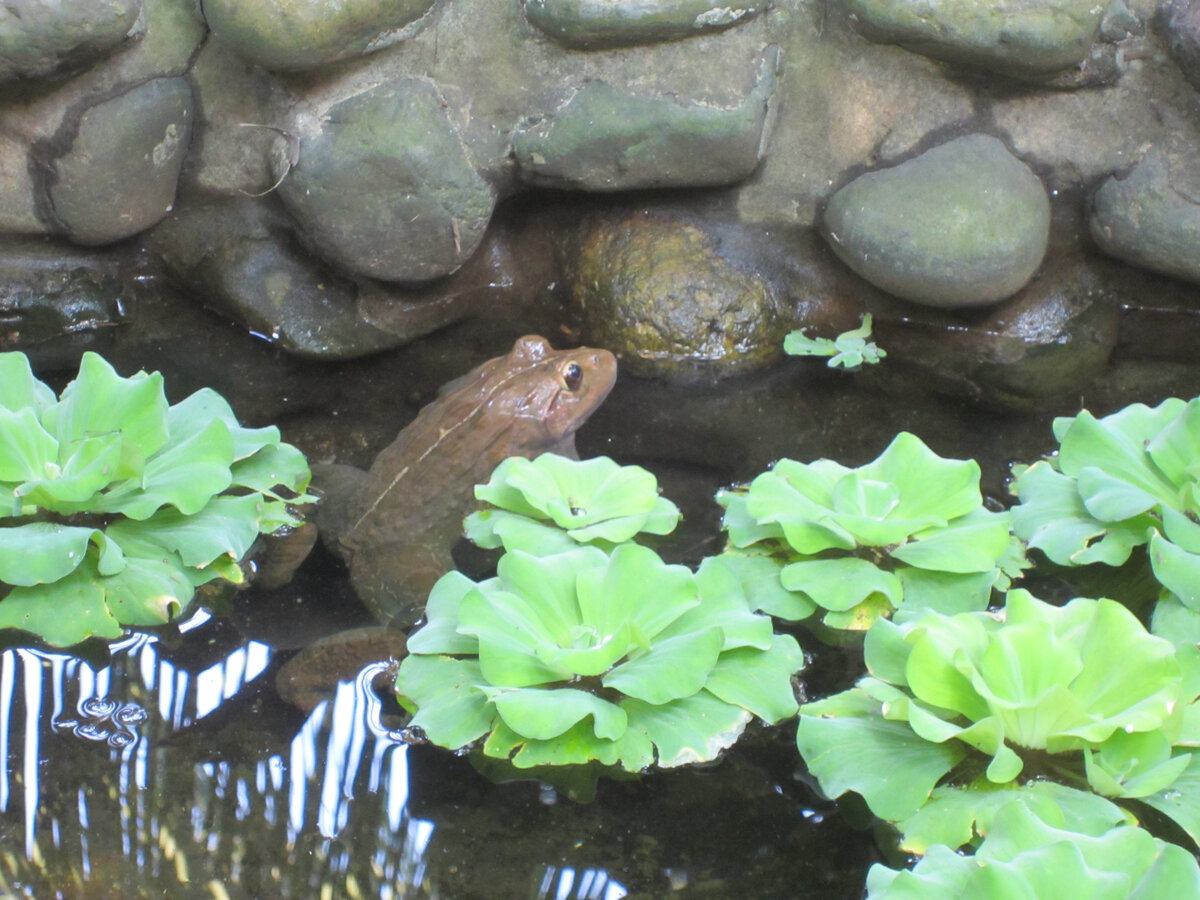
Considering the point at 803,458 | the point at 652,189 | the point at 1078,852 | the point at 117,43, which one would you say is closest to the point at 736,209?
the point at 652,189

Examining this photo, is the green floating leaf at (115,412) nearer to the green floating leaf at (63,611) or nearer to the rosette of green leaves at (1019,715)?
the green floating leaf at (63,611)

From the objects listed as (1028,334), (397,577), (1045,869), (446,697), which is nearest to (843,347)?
(1028,334)

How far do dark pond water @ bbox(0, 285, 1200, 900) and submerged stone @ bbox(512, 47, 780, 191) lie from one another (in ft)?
5.55

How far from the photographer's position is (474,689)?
210cm

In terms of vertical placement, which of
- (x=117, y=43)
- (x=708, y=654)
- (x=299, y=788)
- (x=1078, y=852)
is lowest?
(x=299, y=788)

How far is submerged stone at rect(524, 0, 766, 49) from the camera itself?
132 inches

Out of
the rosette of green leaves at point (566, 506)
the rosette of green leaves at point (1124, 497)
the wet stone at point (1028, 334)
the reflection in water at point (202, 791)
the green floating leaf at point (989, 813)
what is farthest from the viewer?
the wet stone at point (1028, 334)

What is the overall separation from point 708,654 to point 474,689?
47 cm

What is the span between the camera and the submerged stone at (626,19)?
335 cm

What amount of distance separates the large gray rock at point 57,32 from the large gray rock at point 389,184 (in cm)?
63

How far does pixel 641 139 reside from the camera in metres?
3.50

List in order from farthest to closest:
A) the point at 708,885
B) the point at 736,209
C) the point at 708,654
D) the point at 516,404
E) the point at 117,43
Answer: the point at 736,209, the point at 117,43, the point at 516,404, the point at 708,654, the point at 708,885

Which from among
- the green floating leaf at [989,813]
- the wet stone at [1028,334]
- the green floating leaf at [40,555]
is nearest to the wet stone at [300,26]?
the green floating leaf at [40,555]

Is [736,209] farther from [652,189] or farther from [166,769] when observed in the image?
[166,769]
